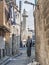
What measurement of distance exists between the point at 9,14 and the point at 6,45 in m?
4.88

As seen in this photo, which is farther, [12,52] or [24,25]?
[24,25]

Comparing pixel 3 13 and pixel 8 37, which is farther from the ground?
pixel 3 13

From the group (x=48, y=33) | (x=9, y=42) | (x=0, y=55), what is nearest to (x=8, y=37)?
(x=9, y=42)

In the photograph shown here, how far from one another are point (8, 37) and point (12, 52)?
86.7 inches

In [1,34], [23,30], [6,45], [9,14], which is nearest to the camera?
[1,34]

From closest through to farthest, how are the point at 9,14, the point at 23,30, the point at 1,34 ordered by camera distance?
the point at 1,34, the point at 9,14, the point at 23,30

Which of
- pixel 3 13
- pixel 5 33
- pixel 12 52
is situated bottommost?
pixel 12 52

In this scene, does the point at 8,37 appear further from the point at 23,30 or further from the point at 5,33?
the point at 23,30

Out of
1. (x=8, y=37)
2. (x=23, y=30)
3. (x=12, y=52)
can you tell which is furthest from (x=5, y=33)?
(x=23, y=30)

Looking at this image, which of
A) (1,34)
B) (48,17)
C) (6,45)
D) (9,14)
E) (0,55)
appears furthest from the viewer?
(9,14)

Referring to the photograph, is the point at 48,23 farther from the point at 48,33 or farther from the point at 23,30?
the point at 23,30

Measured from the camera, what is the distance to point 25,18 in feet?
256

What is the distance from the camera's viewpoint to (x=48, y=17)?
5.91 meters

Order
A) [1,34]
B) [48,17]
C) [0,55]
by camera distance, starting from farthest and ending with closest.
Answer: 1. [1,34]
2. [0,55]
3. [48,17]
